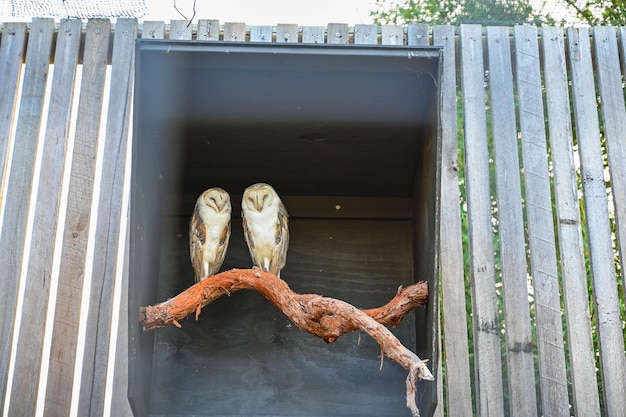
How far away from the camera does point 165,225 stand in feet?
10.2

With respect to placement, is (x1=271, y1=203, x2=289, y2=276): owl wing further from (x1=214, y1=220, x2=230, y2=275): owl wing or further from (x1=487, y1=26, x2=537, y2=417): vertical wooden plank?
(x1=487, y1=26, x2=537, y2=417): vertical wooden plank

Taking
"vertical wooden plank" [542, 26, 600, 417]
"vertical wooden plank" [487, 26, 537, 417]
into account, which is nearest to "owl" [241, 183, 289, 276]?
"vertical wooden plank" [487, 26, 537, 417]

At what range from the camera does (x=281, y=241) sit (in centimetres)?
307

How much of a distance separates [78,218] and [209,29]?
83cm

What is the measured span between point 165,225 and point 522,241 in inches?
50.2

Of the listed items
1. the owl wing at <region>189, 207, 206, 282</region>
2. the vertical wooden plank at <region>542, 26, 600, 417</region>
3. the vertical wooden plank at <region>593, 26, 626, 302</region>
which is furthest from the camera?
the owl wing at <region>189, 207, 206, 282</region>

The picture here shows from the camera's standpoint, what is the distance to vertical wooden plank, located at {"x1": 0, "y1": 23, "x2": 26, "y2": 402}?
271cm

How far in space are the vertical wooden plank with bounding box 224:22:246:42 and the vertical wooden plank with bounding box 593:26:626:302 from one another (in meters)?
1.32

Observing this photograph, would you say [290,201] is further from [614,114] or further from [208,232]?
[614,114]

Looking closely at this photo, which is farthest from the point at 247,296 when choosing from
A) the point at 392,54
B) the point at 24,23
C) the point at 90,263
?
the point at 24,23

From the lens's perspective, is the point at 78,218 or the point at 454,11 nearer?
the point at 78,218

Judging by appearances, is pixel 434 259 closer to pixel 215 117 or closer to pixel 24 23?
pixel 215 117

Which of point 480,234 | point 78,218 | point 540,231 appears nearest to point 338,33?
point 480,234

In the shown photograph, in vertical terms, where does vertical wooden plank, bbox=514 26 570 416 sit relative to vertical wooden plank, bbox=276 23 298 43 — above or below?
below
